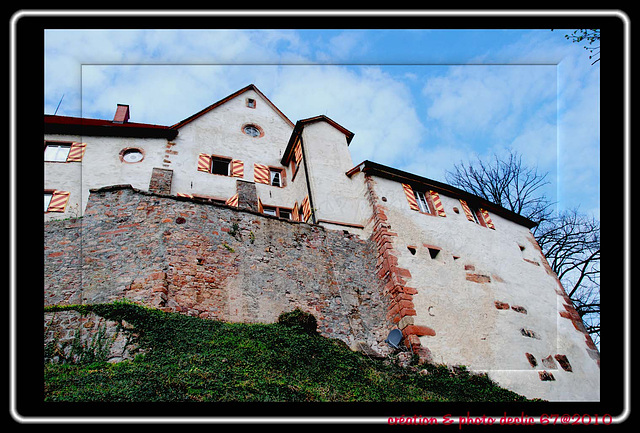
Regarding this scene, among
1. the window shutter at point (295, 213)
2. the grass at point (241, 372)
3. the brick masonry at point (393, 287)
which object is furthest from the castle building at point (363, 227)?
the grass at point (241, 372)

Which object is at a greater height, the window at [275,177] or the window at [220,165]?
the window at [220,165]

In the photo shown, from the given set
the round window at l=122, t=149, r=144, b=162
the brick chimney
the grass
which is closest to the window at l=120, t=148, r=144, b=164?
the round window at l=122, t=149, r=144, b=162

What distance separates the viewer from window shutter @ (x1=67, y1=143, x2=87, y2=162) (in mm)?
13961

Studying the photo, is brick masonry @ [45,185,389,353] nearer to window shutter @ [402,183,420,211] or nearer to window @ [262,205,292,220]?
window shutter @ [402,183,420,211]

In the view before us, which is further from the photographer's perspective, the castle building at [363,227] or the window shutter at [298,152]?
the window shutter at [298,152]

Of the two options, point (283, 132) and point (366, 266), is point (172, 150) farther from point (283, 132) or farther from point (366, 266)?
point (366, 266)

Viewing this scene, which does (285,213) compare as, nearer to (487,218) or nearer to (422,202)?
(422,202)

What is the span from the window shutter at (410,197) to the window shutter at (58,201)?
427 inches

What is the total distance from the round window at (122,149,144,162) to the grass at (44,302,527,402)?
8348 millimetres

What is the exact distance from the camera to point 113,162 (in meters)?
14.3

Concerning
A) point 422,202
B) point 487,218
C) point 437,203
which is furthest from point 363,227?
point 487,218

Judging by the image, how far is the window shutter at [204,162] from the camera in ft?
50.5

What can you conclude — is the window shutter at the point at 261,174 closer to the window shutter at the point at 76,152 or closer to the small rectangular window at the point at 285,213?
the small rectangular window at the point at 285,213
